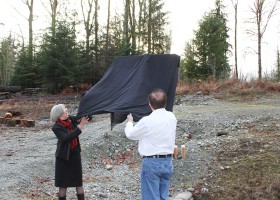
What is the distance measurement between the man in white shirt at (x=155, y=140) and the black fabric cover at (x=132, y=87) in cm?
118

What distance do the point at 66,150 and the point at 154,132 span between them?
Answer: 1.43 metres

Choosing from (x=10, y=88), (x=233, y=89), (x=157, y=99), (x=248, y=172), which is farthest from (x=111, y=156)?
(x=10, y=88)

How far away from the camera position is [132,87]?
5883mm

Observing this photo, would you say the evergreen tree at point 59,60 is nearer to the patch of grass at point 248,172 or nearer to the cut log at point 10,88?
the cut log at point 10,88

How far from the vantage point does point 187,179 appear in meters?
8.30

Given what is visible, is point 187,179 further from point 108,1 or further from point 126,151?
point 108,1

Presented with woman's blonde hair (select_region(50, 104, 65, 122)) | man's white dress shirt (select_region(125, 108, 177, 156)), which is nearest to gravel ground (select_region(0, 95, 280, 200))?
woman's blonde hair (select_region(50, 104, 65, 122))

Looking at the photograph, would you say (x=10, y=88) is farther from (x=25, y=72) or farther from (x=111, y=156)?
(x=111, y=156)

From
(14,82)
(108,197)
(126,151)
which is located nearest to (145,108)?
(108,197)

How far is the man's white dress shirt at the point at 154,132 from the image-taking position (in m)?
4.31

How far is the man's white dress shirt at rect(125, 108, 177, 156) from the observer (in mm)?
4309

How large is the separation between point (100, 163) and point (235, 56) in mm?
26737

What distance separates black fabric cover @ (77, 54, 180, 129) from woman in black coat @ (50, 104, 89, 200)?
1.77 ft

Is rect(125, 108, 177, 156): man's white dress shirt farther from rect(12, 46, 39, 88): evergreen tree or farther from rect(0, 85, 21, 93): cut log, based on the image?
rect(12, 46, 39, 88): evergreen tree
